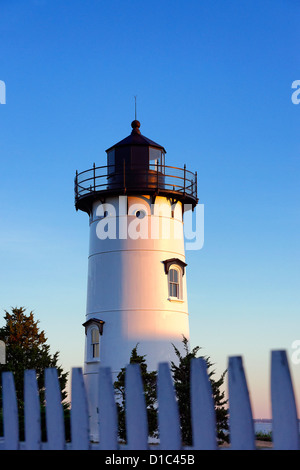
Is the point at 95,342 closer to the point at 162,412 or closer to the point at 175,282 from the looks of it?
the point at 175,282

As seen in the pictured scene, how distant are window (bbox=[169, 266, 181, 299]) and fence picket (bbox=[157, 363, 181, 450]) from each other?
985 inches

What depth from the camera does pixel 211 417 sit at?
5.15 metres

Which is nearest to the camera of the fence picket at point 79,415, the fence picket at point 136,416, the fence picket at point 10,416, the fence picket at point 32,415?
the fence picket at point 136,416

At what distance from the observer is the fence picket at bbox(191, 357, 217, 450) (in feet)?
16.8

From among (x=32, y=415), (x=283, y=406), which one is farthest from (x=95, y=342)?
(x=283, y=406)

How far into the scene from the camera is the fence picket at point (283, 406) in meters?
4.72

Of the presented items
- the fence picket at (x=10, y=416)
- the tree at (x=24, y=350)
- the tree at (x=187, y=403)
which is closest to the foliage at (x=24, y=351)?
the tree at (x=24, y=350)

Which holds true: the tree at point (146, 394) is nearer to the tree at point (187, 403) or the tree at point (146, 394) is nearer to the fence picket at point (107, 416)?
the tree at point (187, 403)

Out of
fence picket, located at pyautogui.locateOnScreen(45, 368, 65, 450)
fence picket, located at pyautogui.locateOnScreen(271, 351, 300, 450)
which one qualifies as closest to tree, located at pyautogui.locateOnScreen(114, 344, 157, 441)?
fence picket, located at pyautogui.locateOnScreen(45, 368, 65, 450)

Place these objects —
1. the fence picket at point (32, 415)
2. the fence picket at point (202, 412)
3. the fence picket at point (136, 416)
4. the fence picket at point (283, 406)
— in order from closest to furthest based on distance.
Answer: the fence picket at point (283, 406), the fence picket at point (202, 412), the fence picket at point (136, 416), the fence picket at point (32, 415)

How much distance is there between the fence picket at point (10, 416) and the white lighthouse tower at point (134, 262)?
22.1 meters

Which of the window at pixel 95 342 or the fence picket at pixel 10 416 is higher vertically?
the window at pixel 95 342
